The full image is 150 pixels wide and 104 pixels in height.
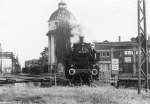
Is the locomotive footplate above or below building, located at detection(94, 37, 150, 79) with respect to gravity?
below

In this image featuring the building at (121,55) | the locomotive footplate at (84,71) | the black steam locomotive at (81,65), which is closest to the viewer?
the locomotive footplate at (84,71)

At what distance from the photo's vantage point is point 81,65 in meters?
26.3

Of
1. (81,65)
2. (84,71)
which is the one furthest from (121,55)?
(84,71)

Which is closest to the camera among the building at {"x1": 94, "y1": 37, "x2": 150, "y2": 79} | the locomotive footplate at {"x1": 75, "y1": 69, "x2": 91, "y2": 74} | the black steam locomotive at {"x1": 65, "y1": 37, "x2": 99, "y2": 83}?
the locomotive footplate at {"x1": 75, "y1": 69, "x2": 91, "y2": 74}

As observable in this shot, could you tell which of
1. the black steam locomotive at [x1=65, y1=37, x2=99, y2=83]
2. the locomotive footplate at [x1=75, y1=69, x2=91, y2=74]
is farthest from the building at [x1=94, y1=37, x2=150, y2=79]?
the locomotive footplate at [x1=75, y1=69, x2=91, y2=74]

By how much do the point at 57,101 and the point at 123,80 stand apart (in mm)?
14688

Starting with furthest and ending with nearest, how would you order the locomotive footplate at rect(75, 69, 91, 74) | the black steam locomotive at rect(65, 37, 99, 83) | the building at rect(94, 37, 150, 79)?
the building at rect(94, 37, 150, 79)
the black steam locomotive at rect(65, 37, 99, 83)
the locomotive footplate at rect(75, 69, 91, 74)

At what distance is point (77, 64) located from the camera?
26.3 metres

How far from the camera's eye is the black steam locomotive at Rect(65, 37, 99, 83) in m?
25.6

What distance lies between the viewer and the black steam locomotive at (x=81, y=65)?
2560 cm

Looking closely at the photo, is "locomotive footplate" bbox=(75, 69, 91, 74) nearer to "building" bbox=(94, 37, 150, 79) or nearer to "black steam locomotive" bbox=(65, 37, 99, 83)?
"black steam locomotive" bbox=(65, 37, 99, 83)

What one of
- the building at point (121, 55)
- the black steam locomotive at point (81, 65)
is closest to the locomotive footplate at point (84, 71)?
the black steam locomotive at point (81, 65)

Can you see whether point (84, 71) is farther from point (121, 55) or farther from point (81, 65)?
point (121, 55)

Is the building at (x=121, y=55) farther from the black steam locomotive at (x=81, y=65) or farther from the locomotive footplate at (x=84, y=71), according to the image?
the locomotive footplate at (x=84, y=71)
